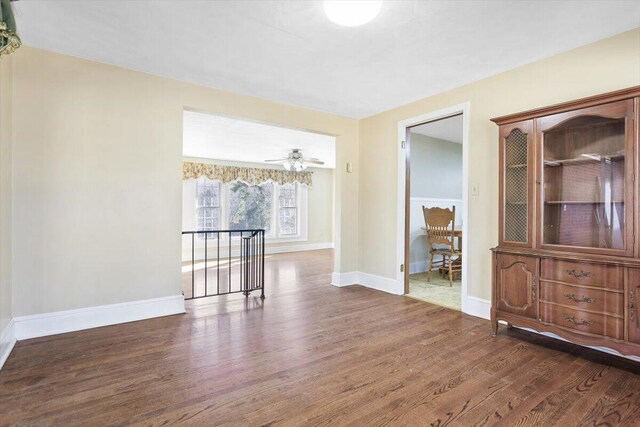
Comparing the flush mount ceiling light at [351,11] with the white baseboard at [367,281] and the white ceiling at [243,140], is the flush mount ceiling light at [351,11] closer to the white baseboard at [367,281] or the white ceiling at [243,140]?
the white ceiling at [243,140]

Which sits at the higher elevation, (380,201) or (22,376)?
(380,201)

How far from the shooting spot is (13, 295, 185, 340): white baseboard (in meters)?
2.65

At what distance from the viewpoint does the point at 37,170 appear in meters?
2.68

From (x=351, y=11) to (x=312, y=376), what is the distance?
91.0 inches

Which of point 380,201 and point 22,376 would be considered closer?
point 22,376

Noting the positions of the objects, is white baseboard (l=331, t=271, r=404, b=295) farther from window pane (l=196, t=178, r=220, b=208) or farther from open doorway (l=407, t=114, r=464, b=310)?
window pane (l=196, t=178, r=220, b=208)

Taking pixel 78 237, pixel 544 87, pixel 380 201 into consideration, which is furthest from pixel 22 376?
pixel 544 87

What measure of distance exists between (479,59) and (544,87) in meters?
0.61

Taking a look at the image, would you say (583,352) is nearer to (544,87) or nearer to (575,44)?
(544,87)

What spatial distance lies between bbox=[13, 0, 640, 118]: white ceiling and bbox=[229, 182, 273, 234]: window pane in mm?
4879

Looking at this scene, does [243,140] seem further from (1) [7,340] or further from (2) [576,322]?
(2) [576,322]

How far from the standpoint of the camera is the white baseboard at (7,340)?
2.23m

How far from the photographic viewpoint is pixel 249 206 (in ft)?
27.1

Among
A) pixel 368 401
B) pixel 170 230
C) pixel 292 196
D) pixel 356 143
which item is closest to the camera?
pixel 368 401
